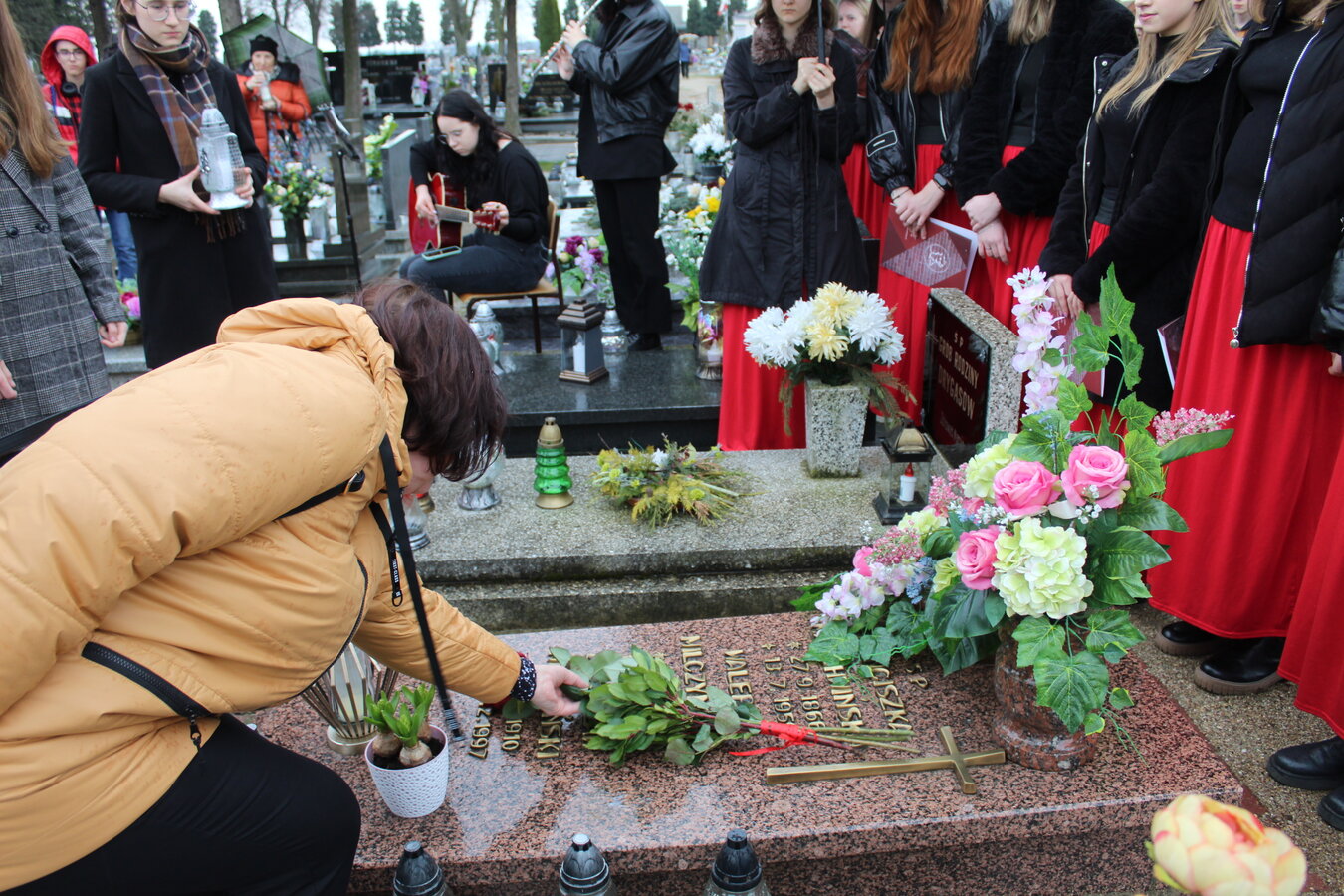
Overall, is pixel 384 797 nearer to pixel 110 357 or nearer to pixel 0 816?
pixel 0 816

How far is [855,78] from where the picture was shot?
4004mm

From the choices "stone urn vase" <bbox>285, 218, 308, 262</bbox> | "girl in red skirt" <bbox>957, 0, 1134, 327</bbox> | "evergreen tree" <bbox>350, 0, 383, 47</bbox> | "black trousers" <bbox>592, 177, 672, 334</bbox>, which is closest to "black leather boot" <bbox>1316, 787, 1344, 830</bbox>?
"girl in red skirt" <bbox>957, 0, 1134, 327</bbox>

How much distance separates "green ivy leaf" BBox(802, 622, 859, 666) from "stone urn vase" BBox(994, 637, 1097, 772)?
0.43 metres

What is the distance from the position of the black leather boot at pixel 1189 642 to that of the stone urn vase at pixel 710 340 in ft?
8.17

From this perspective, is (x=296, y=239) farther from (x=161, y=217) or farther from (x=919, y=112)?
(x=919, y=112)

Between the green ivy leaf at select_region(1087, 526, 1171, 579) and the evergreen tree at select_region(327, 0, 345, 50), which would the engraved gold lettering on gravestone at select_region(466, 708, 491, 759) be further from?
the evergreen tree at select_region(327, 0, 345, 50)

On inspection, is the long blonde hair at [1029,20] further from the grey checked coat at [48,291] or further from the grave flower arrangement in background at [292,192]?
the grave flower arrangement in background at [292,192]

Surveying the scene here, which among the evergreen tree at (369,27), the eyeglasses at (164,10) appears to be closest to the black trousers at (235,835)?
the eyeglasses at (164,10)

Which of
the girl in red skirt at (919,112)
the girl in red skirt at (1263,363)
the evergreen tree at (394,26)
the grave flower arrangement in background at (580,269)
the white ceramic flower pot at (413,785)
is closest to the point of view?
the white ceramic flower pot at (413,785)

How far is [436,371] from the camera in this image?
1578 millimetres

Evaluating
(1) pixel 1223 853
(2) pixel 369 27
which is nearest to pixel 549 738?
(1) pixel 1223 853

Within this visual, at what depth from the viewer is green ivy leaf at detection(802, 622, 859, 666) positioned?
2381 mm

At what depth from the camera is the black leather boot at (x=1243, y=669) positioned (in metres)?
2.71

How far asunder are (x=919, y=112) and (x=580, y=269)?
2514 mm
